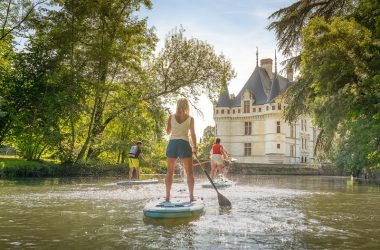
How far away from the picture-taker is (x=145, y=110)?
3077 centimetres

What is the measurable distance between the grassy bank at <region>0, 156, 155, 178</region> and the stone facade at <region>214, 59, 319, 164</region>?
38.1 m

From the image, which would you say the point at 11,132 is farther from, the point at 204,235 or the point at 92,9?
the point at 204,235

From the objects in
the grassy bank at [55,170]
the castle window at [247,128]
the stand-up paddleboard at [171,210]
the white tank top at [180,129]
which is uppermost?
the castle window at [247,128]

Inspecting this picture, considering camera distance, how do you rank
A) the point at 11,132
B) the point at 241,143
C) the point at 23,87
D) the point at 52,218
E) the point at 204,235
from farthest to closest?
1. the point at 241,143
2. the point at 11,132
3. the point at 23,87
4. the point at 52,218
5. the point at 204,235

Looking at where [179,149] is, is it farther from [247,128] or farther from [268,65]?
[268,65]

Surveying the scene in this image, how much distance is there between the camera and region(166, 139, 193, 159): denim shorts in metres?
7.55

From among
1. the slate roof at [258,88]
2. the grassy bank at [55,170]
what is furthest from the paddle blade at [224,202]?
the slate roof at [258,88]

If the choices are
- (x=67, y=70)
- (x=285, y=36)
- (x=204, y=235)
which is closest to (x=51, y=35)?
(x=67, y=70)

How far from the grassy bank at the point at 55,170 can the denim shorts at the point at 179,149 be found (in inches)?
681

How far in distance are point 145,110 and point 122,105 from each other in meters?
1.83

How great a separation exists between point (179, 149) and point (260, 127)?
59760mm

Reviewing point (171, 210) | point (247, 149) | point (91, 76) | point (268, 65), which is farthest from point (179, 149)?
point (268, 65)

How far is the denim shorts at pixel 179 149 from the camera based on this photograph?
755 centimetres

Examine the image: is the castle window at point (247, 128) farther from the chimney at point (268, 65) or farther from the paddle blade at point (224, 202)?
the paddle blade at point (224, 202)
